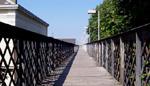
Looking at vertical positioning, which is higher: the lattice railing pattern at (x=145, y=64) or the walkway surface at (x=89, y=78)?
the lattice railing pattern at (x=145, y=64)

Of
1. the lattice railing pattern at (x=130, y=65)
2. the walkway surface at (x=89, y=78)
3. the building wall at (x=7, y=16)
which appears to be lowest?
the walkway surface at (x=89, y=78)

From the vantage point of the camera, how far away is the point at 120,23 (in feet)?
82.4

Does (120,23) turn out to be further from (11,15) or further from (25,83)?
(25,83)

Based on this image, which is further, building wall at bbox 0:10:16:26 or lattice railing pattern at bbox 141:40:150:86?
building wall at bbox 0:10:16:26

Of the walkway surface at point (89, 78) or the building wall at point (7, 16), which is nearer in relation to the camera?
the walkway surface at point (89, 78)

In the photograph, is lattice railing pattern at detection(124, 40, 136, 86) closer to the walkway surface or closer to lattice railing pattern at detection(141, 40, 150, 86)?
lattice railing pattern at detection(141, 40, 150, 86)

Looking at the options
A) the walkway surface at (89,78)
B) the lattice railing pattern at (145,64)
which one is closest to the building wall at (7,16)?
the walkway surface at (89,78)

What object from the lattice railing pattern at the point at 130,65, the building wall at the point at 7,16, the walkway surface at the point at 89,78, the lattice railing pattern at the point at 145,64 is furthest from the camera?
the building wall at the point at 7,16

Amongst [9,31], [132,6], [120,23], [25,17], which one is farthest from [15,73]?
[25,17]

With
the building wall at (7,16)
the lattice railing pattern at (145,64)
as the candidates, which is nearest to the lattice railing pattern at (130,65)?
the lattice railing pattern at (145,64)

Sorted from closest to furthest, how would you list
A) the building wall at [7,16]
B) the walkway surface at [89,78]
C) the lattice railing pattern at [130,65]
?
the lattice railing pattern at [130,65], the walkway surface at [89,78], the building wall at [7,16]

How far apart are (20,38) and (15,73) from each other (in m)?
0.71

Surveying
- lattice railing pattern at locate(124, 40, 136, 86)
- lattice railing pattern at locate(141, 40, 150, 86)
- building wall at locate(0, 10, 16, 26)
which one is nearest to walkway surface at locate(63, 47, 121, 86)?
lattice railing pattern at locate(124, 40, 136, 86)

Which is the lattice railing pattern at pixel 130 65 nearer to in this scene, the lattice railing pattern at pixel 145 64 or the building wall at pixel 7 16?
the lattice railing pattern at pixel 145 64
